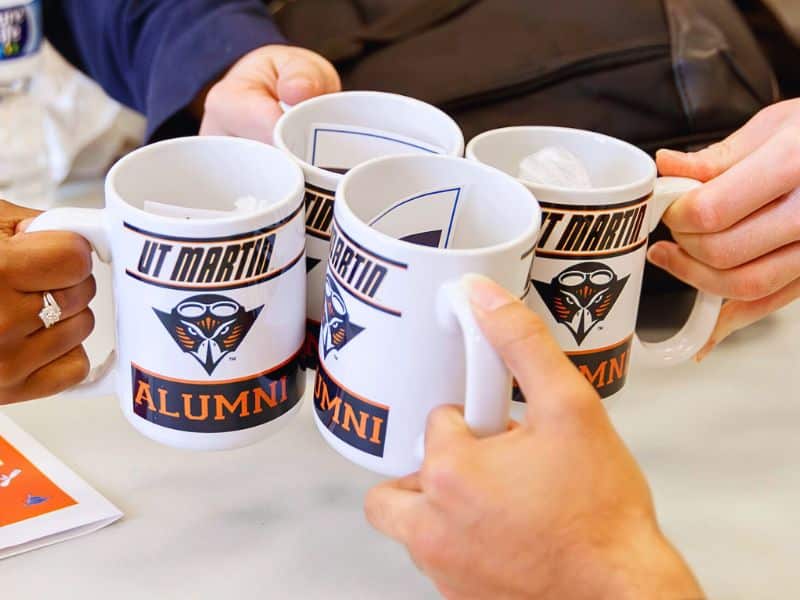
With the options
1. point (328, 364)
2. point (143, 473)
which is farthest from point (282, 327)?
point (143, 473)

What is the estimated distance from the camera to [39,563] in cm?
57

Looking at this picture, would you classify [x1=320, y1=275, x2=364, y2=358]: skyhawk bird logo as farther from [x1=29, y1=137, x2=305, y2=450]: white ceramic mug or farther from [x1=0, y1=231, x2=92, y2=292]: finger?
[x1=0, y1=231, x2=92, y2=292]: finger

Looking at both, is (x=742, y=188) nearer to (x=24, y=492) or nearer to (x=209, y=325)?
(x=209, y=325)

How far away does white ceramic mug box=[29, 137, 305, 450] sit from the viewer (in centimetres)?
49

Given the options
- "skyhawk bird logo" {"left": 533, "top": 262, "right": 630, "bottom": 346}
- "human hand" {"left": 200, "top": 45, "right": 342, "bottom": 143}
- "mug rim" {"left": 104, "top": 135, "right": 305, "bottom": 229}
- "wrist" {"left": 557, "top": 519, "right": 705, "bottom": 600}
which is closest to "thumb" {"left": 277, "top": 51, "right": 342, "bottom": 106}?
"human hand" {"left": 200, "top": 45, "right": 342, "bottom": 143}

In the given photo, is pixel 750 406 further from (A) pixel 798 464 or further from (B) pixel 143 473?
(B) pixel 143 473

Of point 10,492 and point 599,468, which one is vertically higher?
point 599,468

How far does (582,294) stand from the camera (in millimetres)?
558

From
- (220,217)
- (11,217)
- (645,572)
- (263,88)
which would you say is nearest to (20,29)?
(263,88)

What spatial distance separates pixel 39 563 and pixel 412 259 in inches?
11.4

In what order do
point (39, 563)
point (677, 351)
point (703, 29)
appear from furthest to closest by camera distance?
point (703, 29) < point (677, 351) < point (39, 563)

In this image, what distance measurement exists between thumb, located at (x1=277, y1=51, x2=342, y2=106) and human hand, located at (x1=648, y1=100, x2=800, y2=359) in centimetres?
24

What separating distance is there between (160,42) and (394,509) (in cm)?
59

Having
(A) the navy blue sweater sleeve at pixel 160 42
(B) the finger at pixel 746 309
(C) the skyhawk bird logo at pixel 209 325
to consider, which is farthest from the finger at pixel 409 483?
(A) the navy blue sweater sleeve at pixel 160 42
